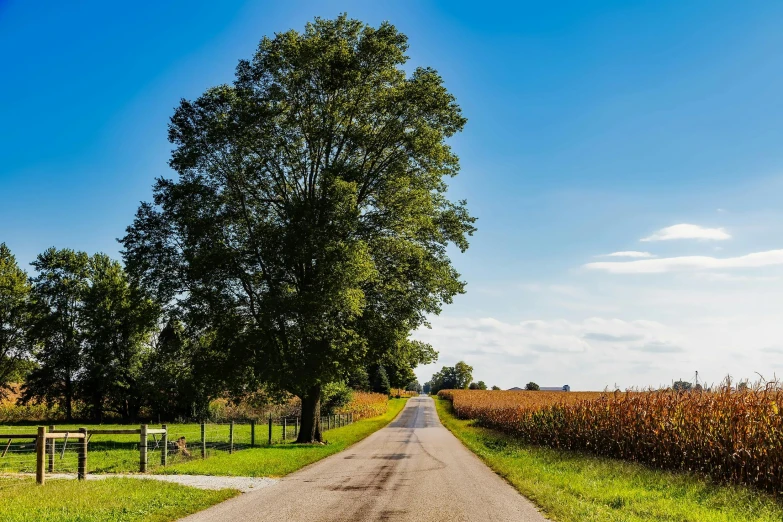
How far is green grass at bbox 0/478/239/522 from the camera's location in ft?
34.9

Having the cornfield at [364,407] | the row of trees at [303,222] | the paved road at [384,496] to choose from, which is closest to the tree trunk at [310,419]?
the row of trees at [303,222]

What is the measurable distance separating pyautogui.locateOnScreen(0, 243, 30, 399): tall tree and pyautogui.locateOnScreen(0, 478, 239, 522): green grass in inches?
2091

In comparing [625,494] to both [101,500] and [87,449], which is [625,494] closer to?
[101,500]

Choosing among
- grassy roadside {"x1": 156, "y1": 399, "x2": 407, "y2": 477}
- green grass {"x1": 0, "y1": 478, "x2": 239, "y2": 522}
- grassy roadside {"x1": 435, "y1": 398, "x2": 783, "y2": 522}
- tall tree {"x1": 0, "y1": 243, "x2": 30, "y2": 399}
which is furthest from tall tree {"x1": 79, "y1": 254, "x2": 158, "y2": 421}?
grassy roadside {"x1": 435, "y1": 398, "x2": 783, "y2": 522}

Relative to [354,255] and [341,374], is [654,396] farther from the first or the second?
[341,374]

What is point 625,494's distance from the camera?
42.9ft

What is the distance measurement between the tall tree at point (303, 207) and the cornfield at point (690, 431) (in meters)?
10.6

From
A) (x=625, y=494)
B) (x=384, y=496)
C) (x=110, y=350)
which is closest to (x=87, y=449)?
(x=384, y=496)

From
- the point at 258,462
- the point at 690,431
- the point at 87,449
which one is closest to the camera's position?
the point at 690,431

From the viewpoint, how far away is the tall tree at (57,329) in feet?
197

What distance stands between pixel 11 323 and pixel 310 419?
44023 millimetres

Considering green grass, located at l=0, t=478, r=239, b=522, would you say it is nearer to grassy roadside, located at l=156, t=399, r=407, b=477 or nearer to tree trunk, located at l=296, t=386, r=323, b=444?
grassy roadside, located at l=156, t=399, r=407, b=477

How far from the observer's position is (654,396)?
20.1 m

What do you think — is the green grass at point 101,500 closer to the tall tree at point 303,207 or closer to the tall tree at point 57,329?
A: the tall tree at point 303,207
